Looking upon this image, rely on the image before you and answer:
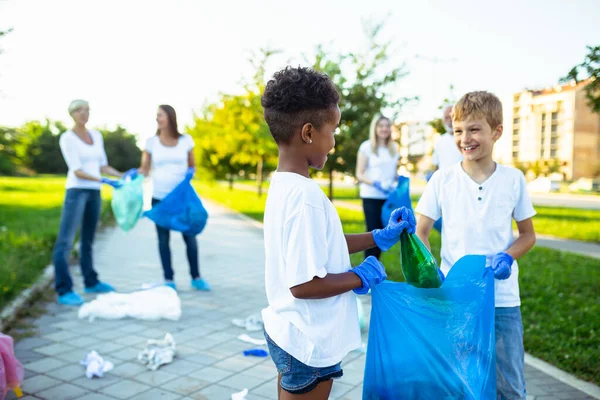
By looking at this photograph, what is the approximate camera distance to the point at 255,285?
672 cm

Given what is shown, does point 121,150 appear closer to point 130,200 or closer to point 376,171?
point 130,200

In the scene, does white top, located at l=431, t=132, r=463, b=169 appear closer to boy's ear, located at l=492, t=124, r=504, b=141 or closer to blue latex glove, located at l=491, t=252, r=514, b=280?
boy's ear, located at l=492, t=124, r=504, b=141

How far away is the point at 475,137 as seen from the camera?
8.34ft

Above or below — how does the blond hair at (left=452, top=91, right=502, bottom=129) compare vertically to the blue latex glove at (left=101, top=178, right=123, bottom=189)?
above

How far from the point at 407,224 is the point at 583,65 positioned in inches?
159

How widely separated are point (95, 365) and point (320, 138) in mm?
2724

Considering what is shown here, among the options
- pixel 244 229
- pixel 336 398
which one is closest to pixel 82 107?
pixel 336 398

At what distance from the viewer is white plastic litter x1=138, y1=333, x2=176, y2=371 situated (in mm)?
3907

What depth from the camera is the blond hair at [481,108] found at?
2531mm

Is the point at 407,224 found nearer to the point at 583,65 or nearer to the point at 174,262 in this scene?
the point at 583,65

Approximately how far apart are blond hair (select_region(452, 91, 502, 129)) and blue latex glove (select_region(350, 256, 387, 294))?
101cm

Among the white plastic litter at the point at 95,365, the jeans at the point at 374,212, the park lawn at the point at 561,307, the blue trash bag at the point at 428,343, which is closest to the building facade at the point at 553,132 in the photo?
the park lawn at the point at 561,307

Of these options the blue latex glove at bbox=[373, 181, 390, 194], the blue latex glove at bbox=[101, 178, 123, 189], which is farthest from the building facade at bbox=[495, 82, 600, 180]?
the blue latex glove at bbox=[101, 178, 123, 189]

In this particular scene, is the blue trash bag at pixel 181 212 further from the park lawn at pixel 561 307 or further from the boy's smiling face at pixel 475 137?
the boy's smiling face at pixel 475 137
